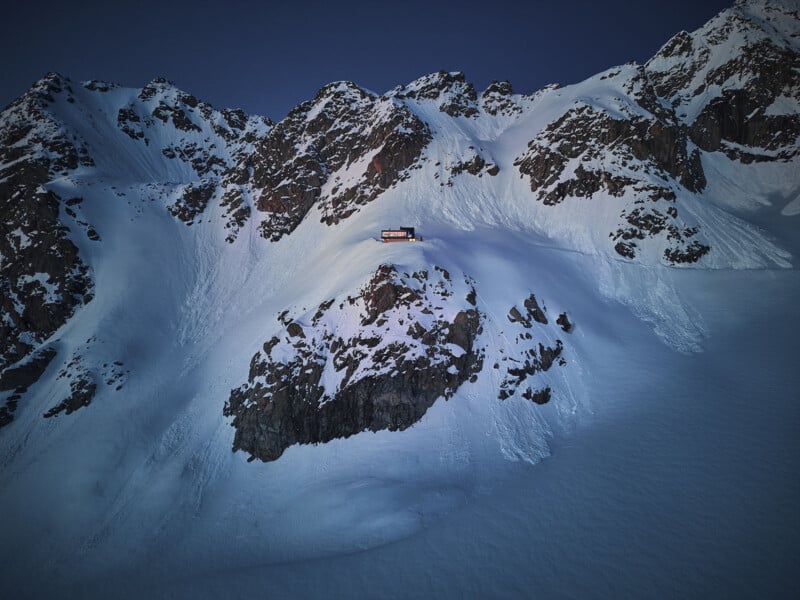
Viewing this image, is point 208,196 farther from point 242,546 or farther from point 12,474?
point 242,546

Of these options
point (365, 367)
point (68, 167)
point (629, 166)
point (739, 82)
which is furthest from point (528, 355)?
point (68, 167)

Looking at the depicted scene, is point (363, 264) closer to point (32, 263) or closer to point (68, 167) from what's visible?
point (32, 263)

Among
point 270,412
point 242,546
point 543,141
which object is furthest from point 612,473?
point 543,141

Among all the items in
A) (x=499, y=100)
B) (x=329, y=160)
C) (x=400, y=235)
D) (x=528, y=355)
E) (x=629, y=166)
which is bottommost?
(x=528, y=355)

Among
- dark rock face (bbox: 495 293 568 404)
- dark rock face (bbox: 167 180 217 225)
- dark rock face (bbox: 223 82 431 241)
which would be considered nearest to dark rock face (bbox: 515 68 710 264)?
dark rock face (bbox: 495 293 568 404)

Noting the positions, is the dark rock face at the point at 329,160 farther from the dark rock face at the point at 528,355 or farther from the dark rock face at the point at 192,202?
the dark rock face at the point at 528,355

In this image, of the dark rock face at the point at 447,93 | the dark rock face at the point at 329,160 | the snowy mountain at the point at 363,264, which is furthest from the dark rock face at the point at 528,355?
the dark rock face at the point at 447,93
